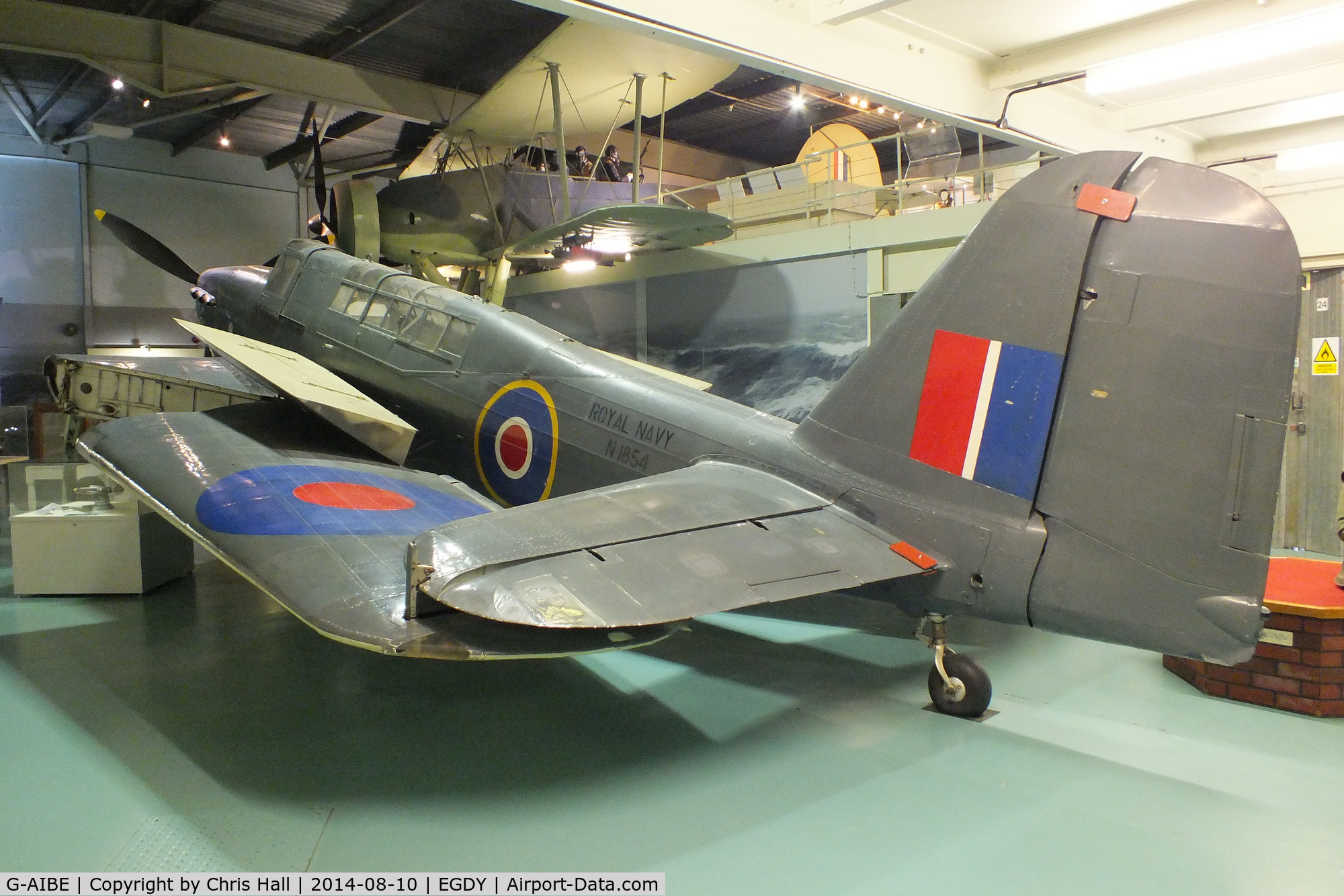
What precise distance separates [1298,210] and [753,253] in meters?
5.23

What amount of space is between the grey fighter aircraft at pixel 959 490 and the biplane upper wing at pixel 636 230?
4.11 m

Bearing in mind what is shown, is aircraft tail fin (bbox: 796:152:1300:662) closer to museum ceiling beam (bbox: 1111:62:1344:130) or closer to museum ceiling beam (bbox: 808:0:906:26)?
museum ceiling beam (bbox: 808:0:906:26)

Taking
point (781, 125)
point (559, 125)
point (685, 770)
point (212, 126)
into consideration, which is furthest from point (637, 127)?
point (685, 770)

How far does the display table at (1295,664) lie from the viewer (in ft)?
13.3

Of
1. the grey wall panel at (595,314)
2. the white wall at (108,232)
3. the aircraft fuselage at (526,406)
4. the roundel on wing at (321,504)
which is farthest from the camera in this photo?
the white wall at (108,232)

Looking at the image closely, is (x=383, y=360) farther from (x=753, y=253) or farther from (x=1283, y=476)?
(x=1283, y=476)

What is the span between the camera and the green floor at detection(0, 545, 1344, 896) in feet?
9.09

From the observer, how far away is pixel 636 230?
29.6 feet

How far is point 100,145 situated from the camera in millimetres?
12414

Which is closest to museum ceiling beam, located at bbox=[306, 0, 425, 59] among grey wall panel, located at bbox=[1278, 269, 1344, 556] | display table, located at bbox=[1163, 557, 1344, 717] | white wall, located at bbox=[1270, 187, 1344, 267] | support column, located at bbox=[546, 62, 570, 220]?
support column, located at bbox=[546, 62, 570, 220]

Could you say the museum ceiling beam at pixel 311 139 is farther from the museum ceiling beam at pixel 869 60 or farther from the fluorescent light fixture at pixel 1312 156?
the fluorescent light fixture at pixel 1312 156

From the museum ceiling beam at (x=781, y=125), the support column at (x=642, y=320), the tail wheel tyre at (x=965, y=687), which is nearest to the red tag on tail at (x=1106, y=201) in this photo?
the tail wheel tyre at (x=965, y=687)

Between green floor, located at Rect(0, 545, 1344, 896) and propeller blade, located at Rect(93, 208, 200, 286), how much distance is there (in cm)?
583

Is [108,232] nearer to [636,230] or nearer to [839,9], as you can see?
[636,230]
